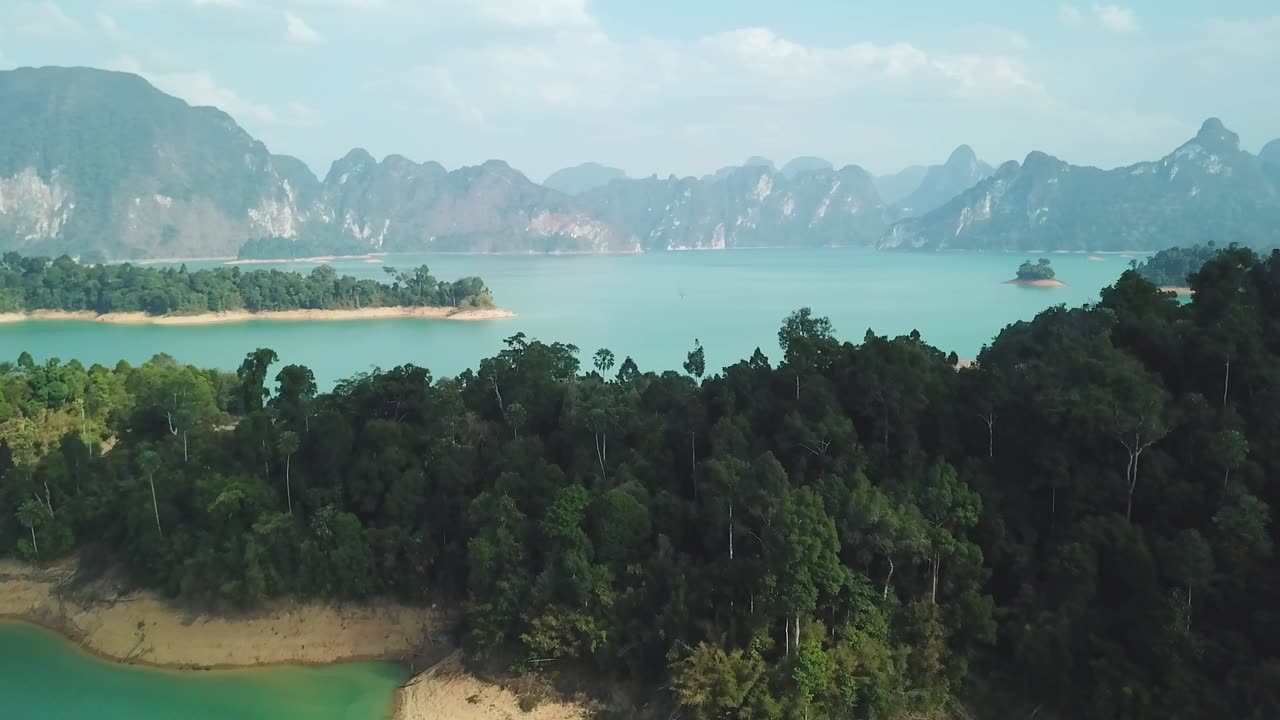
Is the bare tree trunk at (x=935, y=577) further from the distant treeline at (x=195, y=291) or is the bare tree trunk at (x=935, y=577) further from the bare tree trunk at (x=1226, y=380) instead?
the distant treeline at (x=195, y=291)

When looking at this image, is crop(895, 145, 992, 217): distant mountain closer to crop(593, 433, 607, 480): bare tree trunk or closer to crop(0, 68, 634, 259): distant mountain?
crop(0, 68, 634, 259): distant mountain

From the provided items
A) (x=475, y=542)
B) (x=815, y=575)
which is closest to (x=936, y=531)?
(x=815, y=575)

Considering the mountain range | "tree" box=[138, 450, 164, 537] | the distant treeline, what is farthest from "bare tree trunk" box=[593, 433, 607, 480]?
the mountain range

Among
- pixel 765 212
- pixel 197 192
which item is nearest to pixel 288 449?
pixel 197 192

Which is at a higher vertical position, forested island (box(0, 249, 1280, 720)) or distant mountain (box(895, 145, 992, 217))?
distant mountain (box(895, 145, 992, 217))

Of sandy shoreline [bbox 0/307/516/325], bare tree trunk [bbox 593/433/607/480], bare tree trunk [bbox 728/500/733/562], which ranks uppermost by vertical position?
bare tree trunk [bbox 593/433/607/480]

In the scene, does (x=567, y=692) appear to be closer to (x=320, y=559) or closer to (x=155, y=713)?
(x=320, y=559)
